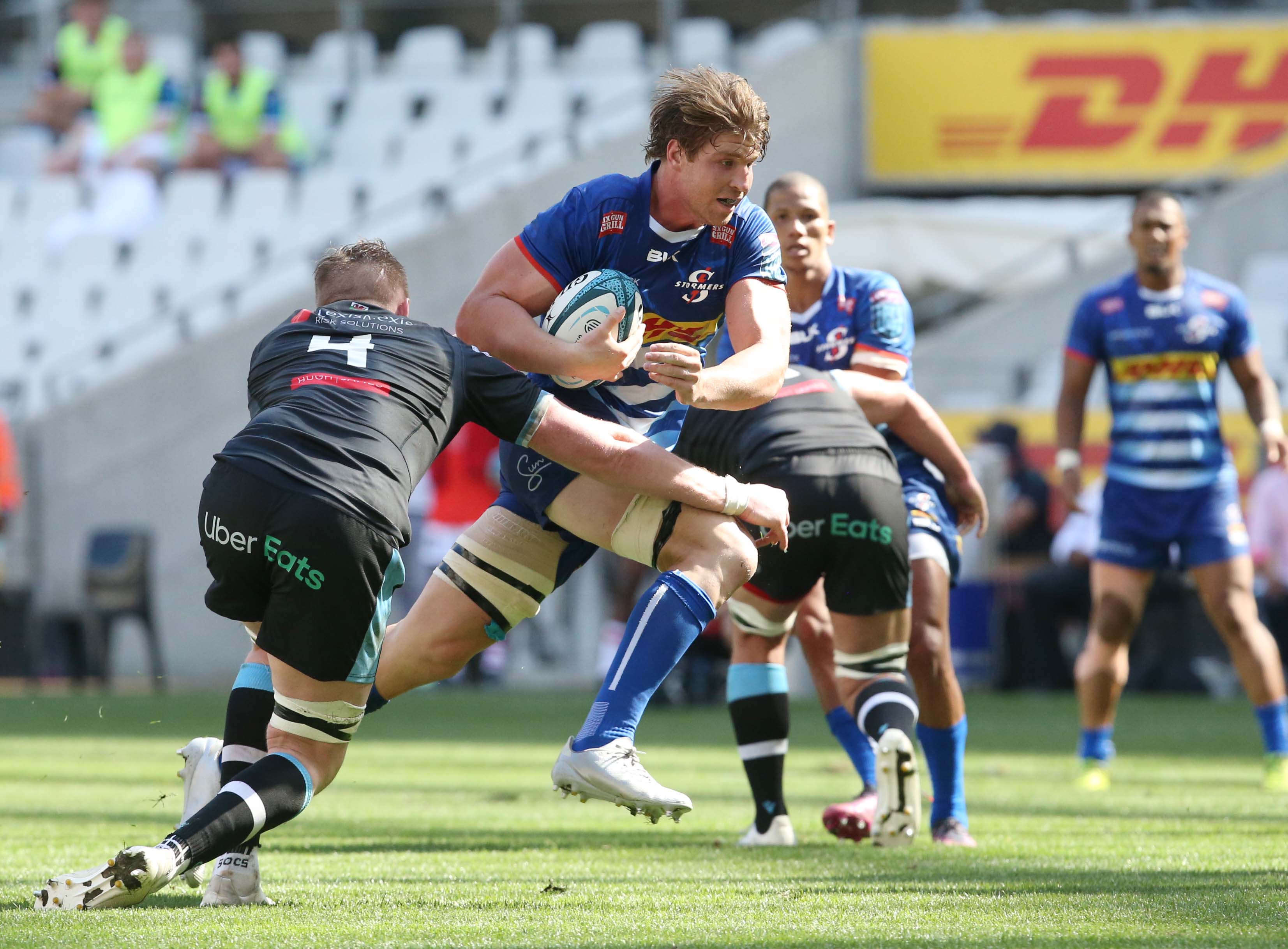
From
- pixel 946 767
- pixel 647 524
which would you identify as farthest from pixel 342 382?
pixel 946 767

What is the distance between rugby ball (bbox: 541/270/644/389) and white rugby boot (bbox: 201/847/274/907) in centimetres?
145

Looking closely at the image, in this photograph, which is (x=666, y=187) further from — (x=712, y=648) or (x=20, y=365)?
(x=20, y=365)

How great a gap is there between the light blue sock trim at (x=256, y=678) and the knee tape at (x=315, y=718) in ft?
0.86

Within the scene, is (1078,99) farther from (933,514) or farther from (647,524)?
(647,524)

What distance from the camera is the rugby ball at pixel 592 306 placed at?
15.2 ft

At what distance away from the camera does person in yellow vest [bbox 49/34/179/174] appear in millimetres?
21281

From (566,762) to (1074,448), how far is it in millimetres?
4654

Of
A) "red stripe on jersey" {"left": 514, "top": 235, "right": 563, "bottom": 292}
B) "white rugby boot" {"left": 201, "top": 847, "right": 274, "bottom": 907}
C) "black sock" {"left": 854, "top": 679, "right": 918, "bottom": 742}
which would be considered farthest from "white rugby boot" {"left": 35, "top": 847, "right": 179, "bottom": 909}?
"black sock" {"left": 854, "top": 679, "right": 918, "bottom": 742}

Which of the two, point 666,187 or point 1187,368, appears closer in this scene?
point 666,187

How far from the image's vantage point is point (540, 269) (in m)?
4.86

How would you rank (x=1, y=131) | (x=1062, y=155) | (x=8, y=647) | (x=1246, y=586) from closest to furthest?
(x=1246, y=586) → (x=8, y=647) → (x=1062, y=155) → (x=1, y=131)

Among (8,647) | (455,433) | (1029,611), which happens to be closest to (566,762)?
(455,433)

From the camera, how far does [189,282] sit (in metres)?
20.3

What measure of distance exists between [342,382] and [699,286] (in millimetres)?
1145
